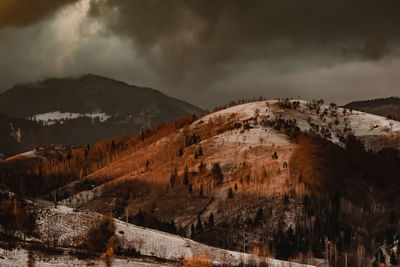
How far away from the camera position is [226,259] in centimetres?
13338

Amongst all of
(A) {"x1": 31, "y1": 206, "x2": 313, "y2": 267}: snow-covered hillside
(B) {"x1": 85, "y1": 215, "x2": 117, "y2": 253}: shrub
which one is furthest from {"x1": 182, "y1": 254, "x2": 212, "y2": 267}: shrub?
(B) {"x1": 85, "y1": 215, "x2": 117, "y2": 253}: shrub

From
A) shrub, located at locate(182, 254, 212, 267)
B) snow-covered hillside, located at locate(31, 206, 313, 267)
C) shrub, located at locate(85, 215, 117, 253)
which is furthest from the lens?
snow-covered hillside, located at locate(31, 206, 313, 267)

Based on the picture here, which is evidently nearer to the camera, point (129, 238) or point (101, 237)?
point (101, 237)

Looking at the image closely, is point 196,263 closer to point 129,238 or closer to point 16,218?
point 129,238

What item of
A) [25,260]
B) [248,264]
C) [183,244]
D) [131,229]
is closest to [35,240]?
[25,260]

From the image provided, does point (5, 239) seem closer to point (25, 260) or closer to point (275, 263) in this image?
point (25, 260)

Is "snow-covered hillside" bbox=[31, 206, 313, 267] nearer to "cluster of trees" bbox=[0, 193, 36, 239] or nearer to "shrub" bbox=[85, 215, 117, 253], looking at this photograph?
"shrub" bbox=[85, 215, 117, 253]

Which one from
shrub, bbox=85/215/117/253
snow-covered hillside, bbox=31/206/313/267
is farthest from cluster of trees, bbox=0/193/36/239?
shrub, bbox=85/215/117/253

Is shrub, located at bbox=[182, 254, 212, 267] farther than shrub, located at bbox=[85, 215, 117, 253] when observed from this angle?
No

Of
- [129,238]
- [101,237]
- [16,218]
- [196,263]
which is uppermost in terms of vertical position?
[16,218]

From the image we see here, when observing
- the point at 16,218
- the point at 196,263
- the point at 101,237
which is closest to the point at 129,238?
the point at 101,237

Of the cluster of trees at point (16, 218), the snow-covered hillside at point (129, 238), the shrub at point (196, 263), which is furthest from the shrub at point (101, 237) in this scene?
the shrub at point (196, 263)

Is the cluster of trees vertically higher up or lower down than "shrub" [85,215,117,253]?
higher up

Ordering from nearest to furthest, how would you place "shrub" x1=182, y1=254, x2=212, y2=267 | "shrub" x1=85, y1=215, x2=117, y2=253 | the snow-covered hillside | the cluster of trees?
the cluster of trees → "shrub" x1=182, y1=254, x2=212, y2=267 → "shrub" x1=85, y1=215, x2=117, y2=253 → the snow-covered hillside
